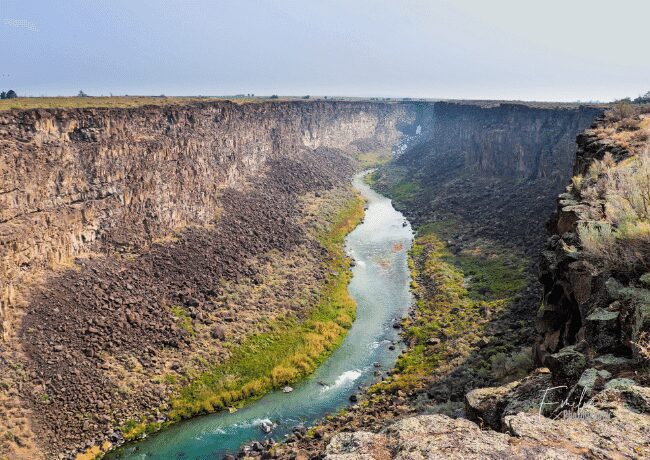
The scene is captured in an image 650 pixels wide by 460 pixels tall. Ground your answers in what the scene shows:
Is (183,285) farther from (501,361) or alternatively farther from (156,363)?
(501,361)

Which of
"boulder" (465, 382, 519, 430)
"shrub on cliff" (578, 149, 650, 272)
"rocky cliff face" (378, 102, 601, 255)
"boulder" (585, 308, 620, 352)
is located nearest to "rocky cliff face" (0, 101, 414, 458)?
"boulder" (465, 382, 519, 430)

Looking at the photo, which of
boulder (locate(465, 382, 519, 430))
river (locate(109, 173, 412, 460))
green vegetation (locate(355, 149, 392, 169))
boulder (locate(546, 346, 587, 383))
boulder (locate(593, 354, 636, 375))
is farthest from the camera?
green vegetation (locate(355, 149, 392, 169))

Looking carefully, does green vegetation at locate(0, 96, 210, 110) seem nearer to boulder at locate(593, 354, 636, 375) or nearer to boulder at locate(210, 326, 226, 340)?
boulder at locate(210, 326, 226, 340)

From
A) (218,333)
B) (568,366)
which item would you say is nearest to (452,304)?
(218,333)

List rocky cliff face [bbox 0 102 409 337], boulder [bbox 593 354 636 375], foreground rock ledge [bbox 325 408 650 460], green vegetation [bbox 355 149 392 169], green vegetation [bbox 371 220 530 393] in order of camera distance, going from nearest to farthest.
→ foreground rock ledge [bbox 325 408 650 460], boulder [bbox 593 354 636 375], rocky cliff face [bbox 0 102 409 337], green vegetation [bbox 371 220 530 393], green vegetation [bbox 355 149 392 169]

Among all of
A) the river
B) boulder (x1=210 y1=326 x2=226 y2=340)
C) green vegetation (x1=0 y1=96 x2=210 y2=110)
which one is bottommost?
the river

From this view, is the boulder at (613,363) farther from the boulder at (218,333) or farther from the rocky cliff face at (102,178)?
the rocky cliff face at (102,178)

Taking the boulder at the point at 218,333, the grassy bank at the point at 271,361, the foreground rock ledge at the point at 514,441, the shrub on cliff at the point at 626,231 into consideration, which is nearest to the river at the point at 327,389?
the grassy bank at the point at 271,361

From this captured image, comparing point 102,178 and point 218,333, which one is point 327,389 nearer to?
point 218,333
